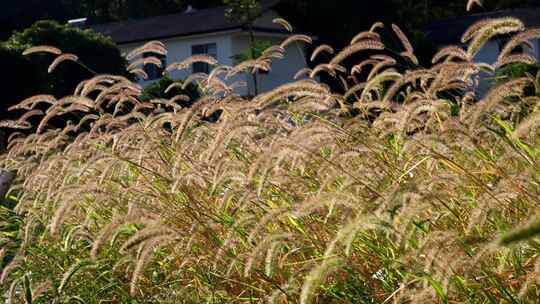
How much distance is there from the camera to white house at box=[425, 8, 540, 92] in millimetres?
33994

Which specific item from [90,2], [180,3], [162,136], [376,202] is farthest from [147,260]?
[90,2]

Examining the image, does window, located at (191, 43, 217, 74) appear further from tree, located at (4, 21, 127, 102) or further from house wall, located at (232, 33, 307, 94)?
tree, located at (4, 21, 127, 102)

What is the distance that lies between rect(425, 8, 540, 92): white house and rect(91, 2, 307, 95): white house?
21.3ft

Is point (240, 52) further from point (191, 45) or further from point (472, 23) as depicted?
point (472, 23)

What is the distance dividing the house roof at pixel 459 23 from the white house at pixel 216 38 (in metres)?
6.54

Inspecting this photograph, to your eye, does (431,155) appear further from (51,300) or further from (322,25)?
(322,25)

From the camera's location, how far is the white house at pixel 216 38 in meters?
31.8

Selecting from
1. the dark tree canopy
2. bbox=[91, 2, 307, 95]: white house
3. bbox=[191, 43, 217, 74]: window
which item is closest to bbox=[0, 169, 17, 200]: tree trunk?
the dark tree canopy

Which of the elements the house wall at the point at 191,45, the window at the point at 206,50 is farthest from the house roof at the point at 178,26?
the window at the point at 206,50

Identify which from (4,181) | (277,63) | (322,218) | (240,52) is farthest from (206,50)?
(322,218)

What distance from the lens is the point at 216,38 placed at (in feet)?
106

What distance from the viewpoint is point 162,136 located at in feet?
18.2

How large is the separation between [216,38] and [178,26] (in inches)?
107

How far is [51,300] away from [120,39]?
107 feet
